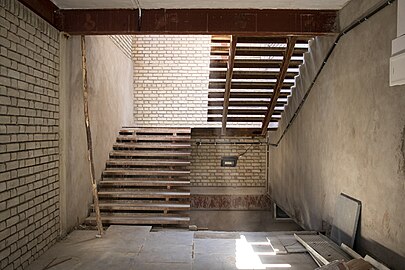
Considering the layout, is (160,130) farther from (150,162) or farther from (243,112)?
(243,112)

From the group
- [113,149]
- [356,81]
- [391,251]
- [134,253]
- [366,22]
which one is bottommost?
[134,253]

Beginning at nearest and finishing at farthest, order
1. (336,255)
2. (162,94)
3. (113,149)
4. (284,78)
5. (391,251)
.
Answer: (391,251), (336,255), (284,78), (113,149), (162,94)

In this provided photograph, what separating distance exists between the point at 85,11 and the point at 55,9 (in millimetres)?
351

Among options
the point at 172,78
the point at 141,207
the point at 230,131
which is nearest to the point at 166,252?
the point at 141,207

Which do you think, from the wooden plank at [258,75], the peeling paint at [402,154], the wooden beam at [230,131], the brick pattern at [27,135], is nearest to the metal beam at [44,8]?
the brick pattern at [27,135]

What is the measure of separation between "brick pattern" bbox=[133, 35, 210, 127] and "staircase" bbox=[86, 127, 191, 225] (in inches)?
56.0

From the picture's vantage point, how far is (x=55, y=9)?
423 centimetres

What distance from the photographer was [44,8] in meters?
3.89

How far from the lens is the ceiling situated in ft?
13.1

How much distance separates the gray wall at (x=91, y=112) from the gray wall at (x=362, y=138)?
131 inches

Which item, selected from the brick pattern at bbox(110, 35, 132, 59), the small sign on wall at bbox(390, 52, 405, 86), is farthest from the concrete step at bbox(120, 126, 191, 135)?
the small sign on wall at bbox(390, 52, 405, 86)

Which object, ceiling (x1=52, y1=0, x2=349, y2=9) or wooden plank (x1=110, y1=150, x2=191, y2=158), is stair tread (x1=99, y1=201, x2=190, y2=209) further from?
ceiling (x1=52, y1=0, x2=349, y2=9)

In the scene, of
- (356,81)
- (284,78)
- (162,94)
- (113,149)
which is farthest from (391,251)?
(162,94)

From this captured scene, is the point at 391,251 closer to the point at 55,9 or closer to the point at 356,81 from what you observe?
the point at 356,81
